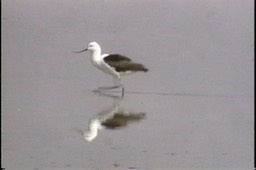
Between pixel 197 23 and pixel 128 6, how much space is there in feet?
6.61

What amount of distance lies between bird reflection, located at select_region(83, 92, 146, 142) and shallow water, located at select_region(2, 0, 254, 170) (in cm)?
1

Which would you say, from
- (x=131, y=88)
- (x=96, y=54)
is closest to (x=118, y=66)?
(x=131, y=88)

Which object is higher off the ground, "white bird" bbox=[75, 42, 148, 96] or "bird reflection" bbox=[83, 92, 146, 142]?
"white bird" bbox=[75, 42, 148, 96]

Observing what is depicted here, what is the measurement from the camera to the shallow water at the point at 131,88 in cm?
908

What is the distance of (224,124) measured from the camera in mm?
10367

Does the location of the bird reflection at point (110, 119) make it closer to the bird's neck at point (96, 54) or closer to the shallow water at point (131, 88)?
the shallow water at point (131, 88)

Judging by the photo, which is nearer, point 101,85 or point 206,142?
point 206,142

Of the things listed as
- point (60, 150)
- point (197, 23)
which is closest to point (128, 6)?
point (197, 23)

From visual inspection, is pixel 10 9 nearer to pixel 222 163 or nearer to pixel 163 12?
pixel 163 12

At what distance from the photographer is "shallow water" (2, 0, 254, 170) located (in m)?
9.08

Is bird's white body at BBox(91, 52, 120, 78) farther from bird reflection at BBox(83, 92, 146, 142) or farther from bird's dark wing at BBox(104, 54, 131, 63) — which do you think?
bird reflection at BBox(83, 92, 146, 142)

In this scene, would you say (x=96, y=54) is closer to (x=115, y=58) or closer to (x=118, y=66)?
(x=115, y=58)

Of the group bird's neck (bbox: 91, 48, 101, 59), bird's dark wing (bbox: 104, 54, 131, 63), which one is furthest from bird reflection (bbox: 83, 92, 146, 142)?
bird's neck (bbox: 91, 48, 101, 59)

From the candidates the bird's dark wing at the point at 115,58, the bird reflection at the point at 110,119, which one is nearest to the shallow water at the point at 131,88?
the bird reflection at the point at 110,119
